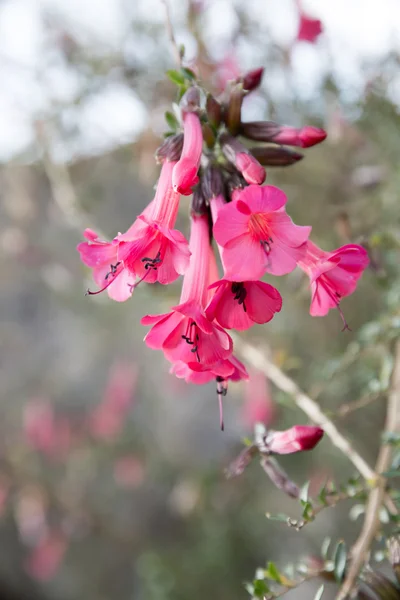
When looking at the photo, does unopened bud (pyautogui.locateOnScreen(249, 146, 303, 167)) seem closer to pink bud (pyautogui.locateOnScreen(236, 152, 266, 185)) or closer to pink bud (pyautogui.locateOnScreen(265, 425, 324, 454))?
pink bud (pyautogui.locateOnScreen(236, 152, 266, 185))

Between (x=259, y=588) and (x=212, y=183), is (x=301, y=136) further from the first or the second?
(x=259, y=588)

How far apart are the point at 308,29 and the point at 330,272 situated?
852 mm

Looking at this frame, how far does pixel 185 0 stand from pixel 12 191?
1576 millimetres

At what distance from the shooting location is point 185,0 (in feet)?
4.34

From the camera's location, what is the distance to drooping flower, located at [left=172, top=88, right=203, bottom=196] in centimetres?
54

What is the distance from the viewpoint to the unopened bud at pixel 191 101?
0.59m

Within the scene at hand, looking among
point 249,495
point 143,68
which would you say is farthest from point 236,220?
point 249,495

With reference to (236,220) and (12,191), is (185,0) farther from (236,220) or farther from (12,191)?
(12,191)

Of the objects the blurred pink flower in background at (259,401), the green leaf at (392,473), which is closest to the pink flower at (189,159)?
the green leaf at (392,473)

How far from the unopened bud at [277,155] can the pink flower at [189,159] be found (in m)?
0.10

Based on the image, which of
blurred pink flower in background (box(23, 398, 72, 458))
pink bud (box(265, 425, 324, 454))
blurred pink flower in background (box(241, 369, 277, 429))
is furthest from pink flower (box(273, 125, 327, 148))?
blurred pink flower in background (box(23, 398, 72, 458))

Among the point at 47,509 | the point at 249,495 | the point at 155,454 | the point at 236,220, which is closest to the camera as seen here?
the point at 236,220

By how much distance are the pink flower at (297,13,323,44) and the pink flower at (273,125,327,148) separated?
2.24ft

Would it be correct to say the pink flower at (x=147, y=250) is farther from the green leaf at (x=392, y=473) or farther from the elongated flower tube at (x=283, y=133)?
the green leaf at (x=392, y=473)
